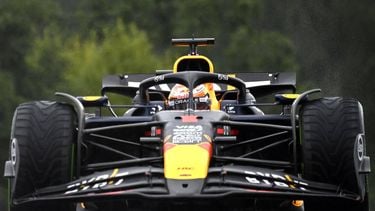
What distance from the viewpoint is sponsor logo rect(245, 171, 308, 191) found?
34.3ft

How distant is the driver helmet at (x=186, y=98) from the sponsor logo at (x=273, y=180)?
1890mm

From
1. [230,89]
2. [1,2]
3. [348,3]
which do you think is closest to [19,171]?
[230,89]

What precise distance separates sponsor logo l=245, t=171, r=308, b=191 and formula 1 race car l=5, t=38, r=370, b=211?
12 millimetres

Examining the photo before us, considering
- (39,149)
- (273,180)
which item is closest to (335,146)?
(273,180)

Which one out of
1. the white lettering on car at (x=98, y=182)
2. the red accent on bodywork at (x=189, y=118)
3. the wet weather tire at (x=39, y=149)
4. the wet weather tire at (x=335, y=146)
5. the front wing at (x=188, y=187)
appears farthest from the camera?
the red accent on bodywork at (x=189, y=118)

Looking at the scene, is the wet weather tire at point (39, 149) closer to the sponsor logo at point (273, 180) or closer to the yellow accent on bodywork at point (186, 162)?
the yellow accent on bodywork at point (186, 162)

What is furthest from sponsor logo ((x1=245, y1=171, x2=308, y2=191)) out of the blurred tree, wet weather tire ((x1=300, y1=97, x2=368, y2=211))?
the blurred tree

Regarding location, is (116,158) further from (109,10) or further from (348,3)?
(109,10)

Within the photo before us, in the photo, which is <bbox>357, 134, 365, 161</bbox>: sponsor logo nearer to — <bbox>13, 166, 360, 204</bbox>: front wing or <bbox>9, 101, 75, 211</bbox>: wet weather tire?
<bbox>13, 166, 360, 204</bbox>: front wing

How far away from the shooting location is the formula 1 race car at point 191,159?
10.4m

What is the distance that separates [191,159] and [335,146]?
1339mm

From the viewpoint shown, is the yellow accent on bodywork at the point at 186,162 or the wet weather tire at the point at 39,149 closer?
A: the yellow accent on bodywork at the point at 186,162

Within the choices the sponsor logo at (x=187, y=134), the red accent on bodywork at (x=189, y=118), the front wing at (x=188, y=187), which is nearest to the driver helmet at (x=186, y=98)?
the red accent on bodywork at (x=189, y=118)

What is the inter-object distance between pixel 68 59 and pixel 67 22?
17709 millimetres
